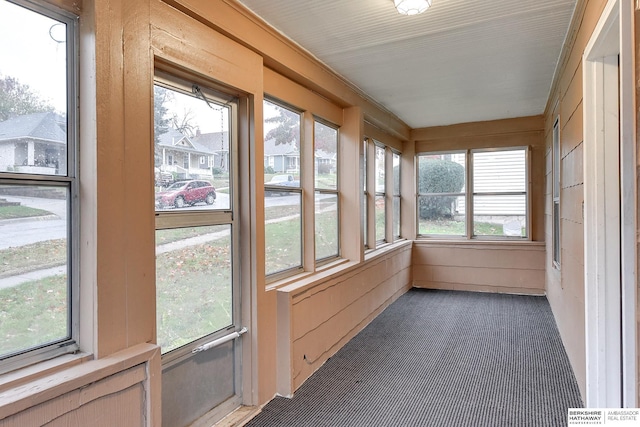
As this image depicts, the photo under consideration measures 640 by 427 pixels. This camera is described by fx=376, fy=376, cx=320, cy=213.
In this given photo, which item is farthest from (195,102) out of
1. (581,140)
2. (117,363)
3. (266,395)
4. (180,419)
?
(581,140)

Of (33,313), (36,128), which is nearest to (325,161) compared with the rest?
(36,128)

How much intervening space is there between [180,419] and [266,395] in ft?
2.04

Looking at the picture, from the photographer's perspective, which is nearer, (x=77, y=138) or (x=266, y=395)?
(x=77, y=138)

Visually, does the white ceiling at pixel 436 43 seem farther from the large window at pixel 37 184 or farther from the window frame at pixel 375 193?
the large window at pixel 37 184

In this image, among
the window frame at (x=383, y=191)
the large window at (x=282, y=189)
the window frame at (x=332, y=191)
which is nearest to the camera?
the large window at (x=282, y=189)

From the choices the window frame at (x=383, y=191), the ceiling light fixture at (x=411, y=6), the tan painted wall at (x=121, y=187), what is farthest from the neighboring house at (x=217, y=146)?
the window frame at (x=383, y=191)

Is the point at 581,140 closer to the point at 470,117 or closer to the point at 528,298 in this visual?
the point at 470,117

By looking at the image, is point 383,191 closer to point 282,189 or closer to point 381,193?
point 381,193

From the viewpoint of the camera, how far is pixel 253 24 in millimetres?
2275

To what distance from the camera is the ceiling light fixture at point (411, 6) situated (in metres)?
2.07

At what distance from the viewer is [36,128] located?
53.5 inches

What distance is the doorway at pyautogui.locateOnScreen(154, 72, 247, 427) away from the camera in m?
1.91

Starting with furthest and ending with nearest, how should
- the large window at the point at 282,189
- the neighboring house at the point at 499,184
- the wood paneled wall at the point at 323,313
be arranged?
the neighboring house at the point at 499,184 < the large window at the point at 282,189 < the wood paneled wall at the point at 323,313

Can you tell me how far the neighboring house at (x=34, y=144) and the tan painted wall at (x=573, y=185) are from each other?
239cm
